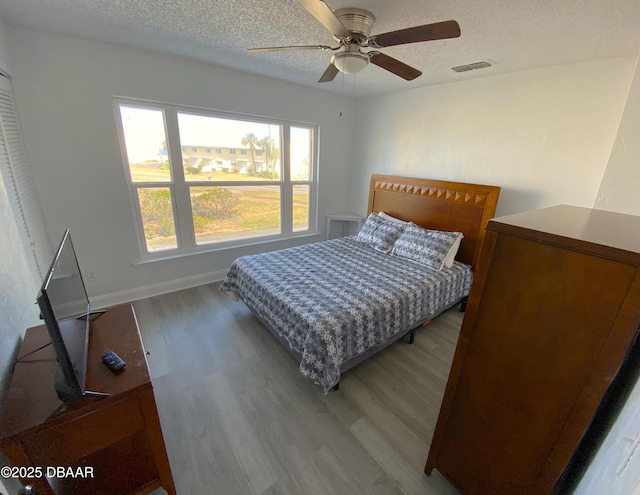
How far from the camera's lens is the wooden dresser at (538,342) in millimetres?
792

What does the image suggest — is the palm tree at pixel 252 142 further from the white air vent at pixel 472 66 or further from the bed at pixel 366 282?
the white air vent at pixel 472 66

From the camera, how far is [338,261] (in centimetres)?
280

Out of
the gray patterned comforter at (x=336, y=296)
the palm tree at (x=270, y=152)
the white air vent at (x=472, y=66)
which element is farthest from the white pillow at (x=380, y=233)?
the white air vent at (x=472, y=66)

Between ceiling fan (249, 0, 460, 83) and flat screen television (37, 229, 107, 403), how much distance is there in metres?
1.49

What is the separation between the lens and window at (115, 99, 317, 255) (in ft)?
9.23

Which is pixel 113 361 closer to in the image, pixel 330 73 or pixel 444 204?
pixel 330 73

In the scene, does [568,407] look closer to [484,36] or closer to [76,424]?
[76,424]

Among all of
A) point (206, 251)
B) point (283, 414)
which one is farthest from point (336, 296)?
point (206, 251)

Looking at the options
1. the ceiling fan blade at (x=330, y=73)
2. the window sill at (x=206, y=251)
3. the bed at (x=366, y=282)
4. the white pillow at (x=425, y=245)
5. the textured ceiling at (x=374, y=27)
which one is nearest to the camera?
the textured ceiling at (x=374, y=27)

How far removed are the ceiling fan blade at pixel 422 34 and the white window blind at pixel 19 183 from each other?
2478mm

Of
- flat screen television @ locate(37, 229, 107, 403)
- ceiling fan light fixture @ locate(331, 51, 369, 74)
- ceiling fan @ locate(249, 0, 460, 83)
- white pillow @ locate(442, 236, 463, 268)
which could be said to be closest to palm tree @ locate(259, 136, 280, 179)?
ceiling fan @ locate(249, 0, 460, 83)

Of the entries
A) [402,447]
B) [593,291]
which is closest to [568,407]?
[593,291]

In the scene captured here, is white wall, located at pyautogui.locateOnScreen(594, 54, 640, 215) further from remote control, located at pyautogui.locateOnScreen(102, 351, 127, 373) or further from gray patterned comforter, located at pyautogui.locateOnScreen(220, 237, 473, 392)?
remote control, located at pyautogui.locateOnScreen(102, 351, 127, 373)

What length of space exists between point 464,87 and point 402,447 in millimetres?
3391
